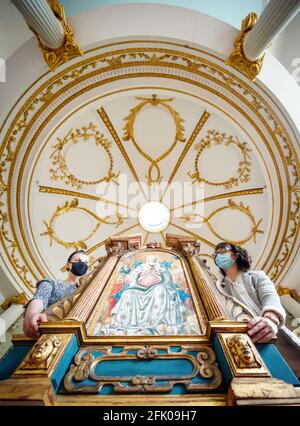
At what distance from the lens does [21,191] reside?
6148 mm

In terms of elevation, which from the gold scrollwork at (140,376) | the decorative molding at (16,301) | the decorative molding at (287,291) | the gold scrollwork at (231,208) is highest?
the gold scrollwork at (231,208)

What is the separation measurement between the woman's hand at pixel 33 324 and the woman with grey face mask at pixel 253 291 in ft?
5.31

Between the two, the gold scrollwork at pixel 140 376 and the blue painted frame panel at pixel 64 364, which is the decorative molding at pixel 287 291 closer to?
the gold scrollwork at pixel 140 376

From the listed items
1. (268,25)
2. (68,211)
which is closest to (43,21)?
(268,25)

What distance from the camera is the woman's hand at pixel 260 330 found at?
6.86 feet

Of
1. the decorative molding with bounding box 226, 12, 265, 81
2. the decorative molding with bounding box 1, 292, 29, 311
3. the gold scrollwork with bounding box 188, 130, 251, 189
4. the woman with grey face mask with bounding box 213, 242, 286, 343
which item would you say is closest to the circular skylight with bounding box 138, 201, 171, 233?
the gold scrollwork with bounding box 188, 130, 251, 189

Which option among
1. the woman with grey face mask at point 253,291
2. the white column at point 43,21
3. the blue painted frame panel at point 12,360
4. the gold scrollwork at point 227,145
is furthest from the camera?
the gold scrollwork at point 227,145

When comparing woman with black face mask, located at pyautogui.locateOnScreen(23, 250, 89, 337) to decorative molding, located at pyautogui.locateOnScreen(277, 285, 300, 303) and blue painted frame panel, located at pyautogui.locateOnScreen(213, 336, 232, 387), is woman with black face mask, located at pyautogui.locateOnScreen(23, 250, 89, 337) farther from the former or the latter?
decorative molding, located at pyautogui.locateOnScreen(277, 285, 300, 303)

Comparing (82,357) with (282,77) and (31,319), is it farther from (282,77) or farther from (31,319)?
(282,77)

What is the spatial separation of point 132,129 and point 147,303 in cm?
563
